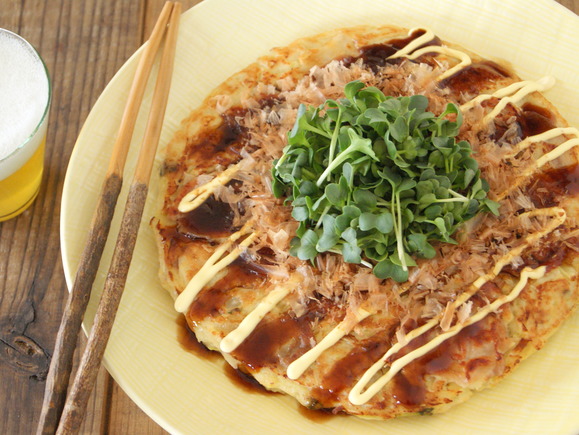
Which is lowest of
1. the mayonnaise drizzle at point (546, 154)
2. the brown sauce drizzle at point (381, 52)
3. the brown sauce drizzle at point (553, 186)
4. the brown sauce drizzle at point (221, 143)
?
the brown sauce drizzle at point (221, 143)

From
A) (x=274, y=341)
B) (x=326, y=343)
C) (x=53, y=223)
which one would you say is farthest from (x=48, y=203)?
(x=326, y=343)

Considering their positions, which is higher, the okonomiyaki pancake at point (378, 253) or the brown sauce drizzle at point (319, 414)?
the okonomiyaki pancake at point (378, 253)

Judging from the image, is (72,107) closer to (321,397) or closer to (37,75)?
(37,75)

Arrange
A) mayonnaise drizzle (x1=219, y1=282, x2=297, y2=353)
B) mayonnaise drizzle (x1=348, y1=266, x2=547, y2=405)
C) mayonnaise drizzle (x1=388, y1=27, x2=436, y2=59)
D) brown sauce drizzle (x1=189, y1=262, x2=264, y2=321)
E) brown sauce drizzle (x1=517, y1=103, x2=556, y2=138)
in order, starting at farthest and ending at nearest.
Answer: mayonnaise drizzle (x1=388, y1=27, x2=436, y2=59), brown sauce drizzle (x1=517, y1=103, x2=556, y2=138), brown sauce drizzle (x1=189, y1=262, x2=264, y2=321), mayonnaise drizzle (x1=219, y1=282, x2=297, y2=353), mayonnaise drizzle (x1=348, y1=266, x2=547, y2=405)

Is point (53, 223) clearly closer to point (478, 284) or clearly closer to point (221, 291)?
point (221, 291)

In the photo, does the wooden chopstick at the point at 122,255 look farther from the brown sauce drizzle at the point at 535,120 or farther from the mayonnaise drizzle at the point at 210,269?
the brown sauce drizzle at the point at 535,120

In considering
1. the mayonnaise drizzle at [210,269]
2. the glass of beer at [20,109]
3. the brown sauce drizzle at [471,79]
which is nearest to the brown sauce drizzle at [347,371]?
the mayonnaise drizzle at [210,269]

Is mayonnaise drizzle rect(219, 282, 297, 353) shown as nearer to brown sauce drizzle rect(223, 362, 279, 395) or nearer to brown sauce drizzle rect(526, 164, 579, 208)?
brown sauce drizzle rect(223, 362, 279, 395)

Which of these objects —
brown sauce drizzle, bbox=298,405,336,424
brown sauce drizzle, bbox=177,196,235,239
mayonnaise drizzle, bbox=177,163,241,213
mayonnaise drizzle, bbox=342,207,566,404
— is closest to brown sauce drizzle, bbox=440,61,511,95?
mayonnaise drizzle, bbox=342,207,566,404

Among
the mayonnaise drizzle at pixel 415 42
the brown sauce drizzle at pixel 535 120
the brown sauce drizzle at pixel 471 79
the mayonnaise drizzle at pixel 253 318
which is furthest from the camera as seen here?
the mayonnaise drizzle at pixel 415 42
